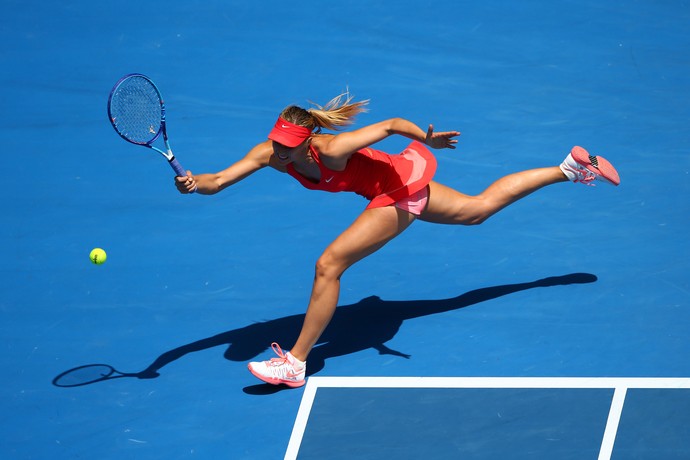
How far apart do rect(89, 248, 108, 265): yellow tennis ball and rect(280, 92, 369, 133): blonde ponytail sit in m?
2.06

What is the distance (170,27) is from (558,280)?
562 centimetres

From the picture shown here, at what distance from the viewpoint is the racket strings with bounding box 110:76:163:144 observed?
6418mm

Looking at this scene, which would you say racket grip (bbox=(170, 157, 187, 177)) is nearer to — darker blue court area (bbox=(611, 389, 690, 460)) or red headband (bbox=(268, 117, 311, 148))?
red headband (bbox=(268, 117, 311, 148))

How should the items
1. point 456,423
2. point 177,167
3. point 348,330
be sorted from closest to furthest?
point 177,167 → point 456,423 → point 348,330

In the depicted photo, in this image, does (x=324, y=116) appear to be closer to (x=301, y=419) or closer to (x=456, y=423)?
(x=301, y=419)

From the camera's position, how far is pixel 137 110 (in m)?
6.57

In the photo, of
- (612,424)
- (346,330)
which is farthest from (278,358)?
(612,424)

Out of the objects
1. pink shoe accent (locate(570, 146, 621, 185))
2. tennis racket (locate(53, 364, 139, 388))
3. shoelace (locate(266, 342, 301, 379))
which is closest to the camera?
shoelace (locate(266, 342, 301, 379))

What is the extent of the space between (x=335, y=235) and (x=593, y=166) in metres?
2.13

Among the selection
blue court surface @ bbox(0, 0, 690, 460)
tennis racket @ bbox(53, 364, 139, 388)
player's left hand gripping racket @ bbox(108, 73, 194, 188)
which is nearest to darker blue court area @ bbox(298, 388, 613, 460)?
blue court surface @ bbox(0, 0, 690, 460)

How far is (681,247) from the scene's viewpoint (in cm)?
796

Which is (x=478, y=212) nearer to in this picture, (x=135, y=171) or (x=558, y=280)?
(x=558, y=280)

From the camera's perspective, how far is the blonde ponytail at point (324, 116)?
6.38 meters

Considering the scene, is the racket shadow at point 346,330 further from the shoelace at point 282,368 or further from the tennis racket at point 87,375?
the shoelace at point 282,368
